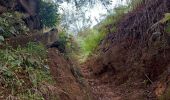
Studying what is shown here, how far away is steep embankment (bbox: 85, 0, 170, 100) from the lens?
6906 millimetres

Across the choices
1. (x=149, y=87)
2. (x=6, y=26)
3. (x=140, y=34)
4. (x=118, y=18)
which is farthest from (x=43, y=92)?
(x=118, y=18)

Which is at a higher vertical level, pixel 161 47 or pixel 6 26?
pixel 6 26

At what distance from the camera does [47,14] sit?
24.3 ft

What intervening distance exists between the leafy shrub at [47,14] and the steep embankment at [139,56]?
6.53 ft

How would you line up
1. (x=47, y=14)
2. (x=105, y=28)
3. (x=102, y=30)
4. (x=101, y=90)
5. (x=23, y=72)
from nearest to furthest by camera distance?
(x=23, y=72) < (x=47, y=14) < (x=101, y=90) < (x=105, y=28) < (x=102, y=30)

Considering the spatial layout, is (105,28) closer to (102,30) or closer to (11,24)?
(102,30)

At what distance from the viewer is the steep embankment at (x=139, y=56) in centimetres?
691

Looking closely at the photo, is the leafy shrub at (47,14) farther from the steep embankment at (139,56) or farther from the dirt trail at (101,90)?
the steep embankment at (139,56)

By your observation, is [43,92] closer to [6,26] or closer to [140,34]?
[6,26]

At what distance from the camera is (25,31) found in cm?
626

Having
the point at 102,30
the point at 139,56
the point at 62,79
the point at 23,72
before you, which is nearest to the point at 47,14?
the point at 139,56

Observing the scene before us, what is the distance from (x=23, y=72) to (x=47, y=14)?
3.13 m

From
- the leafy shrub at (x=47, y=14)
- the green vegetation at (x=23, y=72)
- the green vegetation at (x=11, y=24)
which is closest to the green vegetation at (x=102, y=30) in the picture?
the leafy shrub at (x=47, y=14)

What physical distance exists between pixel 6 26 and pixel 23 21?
2.96 ft
